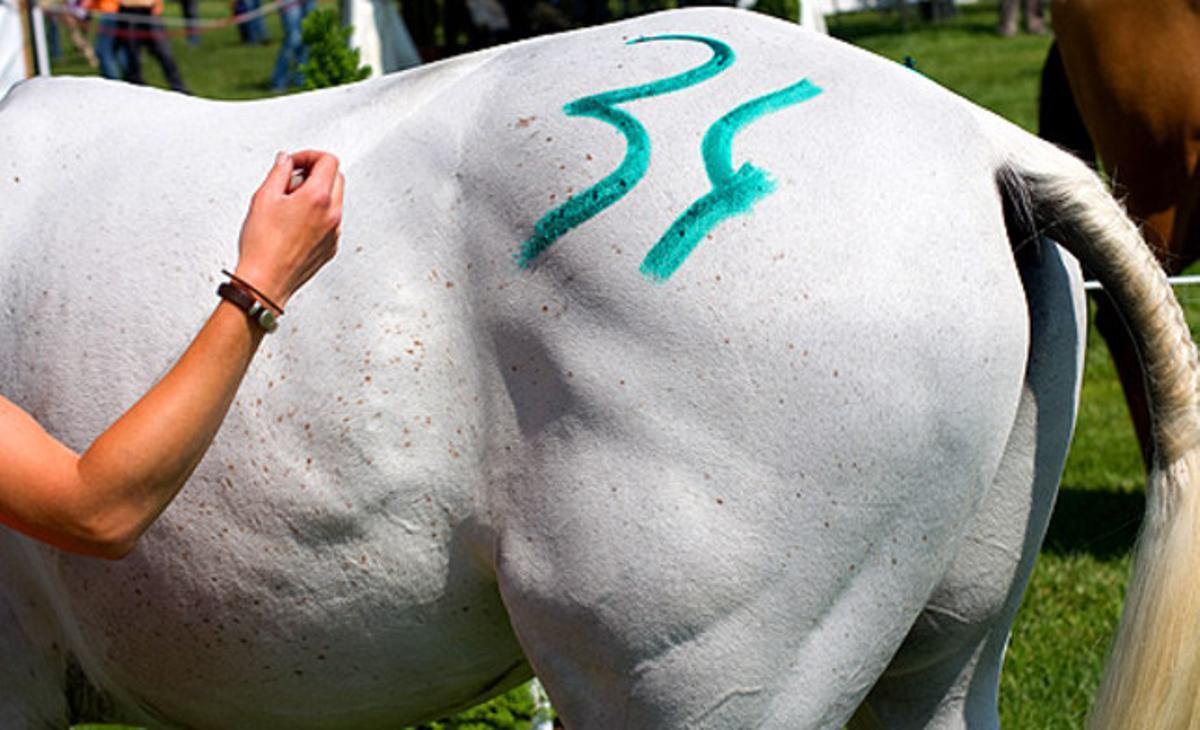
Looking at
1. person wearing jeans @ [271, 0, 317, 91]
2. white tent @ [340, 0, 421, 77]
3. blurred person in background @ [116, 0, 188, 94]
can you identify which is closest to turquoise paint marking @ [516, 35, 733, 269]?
white tent @ [340, 0, 421, 77]

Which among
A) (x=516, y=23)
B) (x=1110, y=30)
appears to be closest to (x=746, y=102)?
(x=1110, y=30)

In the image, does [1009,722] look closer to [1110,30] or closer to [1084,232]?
[1110,30]

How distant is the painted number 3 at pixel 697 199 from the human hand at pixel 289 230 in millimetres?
232

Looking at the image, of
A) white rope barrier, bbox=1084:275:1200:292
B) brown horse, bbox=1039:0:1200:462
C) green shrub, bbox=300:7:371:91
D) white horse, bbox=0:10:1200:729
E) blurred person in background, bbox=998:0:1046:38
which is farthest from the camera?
blurred person in background, bbox=998:0:1046:38

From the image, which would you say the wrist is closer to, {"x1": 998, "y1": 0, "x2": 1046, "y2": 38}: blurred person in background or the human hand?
the human hand

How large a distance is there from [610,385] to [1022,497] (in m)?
0.60

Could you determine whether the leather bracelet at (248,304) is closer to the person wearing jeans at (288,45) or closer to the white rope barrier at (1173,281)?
the white rope barrier at (1173,281)

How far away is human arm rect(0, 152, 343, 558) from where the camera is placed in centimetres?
174

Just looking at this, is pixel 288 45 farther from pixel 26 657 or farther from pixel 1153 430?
pixel 1153 430

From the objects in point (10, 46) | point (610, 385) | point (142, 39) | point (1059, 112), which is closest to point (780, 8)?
point (1059, 112)

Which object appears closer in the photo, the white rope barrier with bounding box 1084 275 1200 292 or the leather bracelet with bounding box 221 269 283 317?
the leather bracelet with bounding box 221 269 283 317

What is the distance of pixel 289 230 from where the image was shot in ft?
5.91

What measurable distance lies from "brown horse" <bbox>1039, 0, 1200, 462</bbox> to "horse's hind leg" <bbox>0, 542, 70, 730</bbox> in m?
2.90

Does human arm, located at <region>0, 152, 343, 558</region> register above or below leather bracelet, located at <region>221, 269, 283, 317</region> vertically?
below
